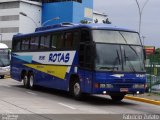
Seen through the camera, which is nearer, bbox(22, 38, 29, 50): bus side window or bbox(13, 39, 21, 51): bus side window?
bbox(22, 38, 29, 50): bus side window

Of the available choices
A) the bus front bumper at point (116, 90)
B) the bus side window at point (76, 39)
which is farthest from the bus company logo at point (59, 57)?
the bus front bumper at point (116, 90)

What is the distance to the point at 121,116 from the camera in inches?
554

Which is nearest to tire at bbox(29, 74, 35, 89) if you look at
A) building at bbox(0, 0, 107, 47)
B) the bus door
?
the bus door

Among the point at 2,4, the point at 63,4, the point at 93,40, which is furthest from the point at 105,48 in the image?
the point at 2,4

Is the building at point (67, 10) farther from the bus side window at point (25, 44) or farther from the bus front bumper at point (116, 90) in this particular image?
the bus front bumper at point (116, 90)

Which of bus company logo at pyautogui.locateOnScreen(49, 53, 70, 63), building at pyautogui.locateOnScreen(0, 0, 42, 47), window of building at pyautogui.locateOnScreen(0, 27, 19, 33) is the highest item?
building at pyautogui.locateOnScreen(0, 0, 42, 47)

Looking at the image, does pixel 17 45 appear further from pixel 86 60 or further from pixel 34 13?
pixel 34 13

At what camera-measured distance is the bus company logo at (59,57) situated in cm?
2014

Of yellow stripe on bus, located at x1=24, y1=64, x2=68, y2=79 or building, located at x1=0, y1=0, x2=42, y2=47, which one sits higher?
building, located at x1=0, y1=0, x2=42, y2=47

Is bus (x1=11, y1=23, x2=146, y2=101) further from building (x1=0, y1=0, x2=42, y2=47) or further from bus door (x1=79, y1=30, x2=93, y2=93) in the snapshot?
building (x1=0, y1=0, x2=42, y2=47)

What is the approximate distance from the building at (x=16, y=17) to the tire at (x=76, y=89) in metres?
91.8

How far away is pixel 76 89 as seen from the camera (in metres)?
19.1

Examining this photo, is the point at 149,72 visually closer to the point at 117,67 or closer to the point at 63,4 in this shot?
the point at 117,67

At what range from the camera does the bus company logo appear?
20.1 m
